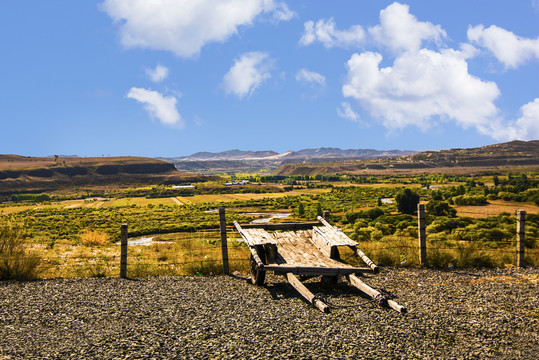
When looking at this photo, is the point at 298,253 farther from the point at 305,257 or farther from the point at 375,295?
the point at 375,295

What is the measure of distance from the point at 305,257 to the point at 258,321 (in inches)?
147

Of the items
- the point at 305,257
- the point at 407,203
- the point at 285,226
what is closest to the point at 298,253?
the point at 305,257

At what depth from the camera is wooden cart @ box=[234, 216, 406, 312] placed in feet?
34.5

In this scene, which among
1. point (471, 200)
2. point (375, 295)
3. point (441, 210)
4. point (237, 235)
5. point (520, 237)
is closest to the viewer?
point (375, 295)

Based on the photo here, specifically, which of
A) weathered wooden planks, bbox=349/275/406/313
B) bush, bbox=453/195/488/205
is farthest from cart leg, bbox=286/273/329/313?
bush, bbox=453/195/488/205

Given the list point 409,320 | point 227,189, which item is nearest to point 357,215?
point 409,320

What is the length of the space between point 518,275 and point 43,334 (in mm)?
13637

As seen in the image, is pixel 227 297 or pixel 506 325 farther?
pixel 227 297

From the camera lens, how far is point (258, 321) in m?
8.84

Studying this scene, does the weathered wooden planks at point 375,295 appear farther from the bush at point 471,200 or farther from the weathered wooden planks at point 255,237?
the bush at point 471,200

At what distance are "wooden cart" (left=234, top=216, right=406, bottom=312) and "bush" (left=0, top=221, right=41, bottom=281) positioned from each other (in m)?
6.66

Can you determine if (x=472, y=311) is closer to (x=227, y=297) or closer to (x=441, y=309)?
(x=441, y=309)

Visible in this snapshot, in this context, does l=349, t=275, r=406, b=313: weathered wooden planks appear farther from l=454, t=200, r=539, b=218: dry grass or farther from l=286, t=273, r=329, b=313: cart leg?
l=454, t=200, r=539, b=218: dry grass

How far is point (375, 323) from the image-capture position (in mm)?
8547
